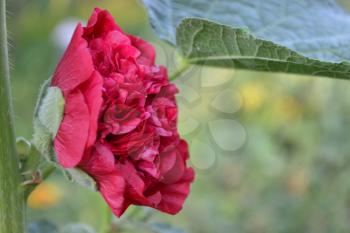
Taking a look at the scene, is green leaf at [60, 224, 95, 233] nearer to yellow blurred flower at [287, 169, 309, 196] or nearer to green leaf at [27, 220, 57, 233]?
green leaf at [27, 220, 57, 233]

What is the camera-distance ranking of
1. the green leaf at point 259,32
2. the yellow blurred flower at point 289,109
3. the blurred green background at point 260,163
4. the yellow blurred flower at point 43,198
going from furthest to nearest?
the yellow blurred flower at point 289,109 < the yellow blurred flower at point 43,198 < the blurred green background at point 260,163 < the green leaf at point 259,32

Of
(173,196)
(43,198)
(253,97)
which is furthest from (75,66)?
(253,97)

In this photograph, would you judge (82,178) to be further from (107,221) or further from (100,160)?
(107,221)

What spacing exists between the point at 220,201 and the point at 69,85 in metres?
1.47

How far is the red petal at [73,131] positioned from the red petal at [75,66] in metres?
0.01

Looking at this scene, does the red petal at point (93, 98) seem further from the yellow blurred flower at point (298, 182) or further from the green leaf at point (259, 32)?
the yellow blurred flower at point (298, 182)

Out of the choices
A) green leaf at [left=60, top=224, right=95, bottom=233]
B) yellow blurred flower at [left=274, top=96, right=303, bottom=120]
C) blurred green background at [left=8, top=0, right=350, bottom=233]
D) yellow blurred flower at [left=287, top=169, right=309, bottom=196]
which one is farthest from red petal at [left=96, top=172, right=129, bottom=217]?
yellow blurred flower at [left=274, top=96, right=303, bottom=120]

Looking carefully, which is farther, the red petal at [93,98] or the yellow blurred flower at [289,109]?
the yellow blurred flower at [289,109]

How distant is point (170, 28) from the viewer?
2.45 feet

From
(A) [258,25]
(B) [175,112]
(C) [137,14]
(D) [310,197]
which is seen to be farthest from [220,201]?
(C) [137,14]

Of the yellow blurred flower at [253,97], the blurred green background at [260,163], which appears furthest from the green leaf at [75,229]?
the yellow blurred flower at [253,97]

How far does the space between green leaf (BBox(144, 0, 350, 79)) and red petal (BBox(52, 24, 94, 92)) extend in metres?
0.11

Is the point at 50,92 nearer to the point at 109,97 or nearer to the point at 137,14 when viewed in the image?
the point at 109,97

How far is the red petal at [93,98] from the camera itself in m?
0.50
